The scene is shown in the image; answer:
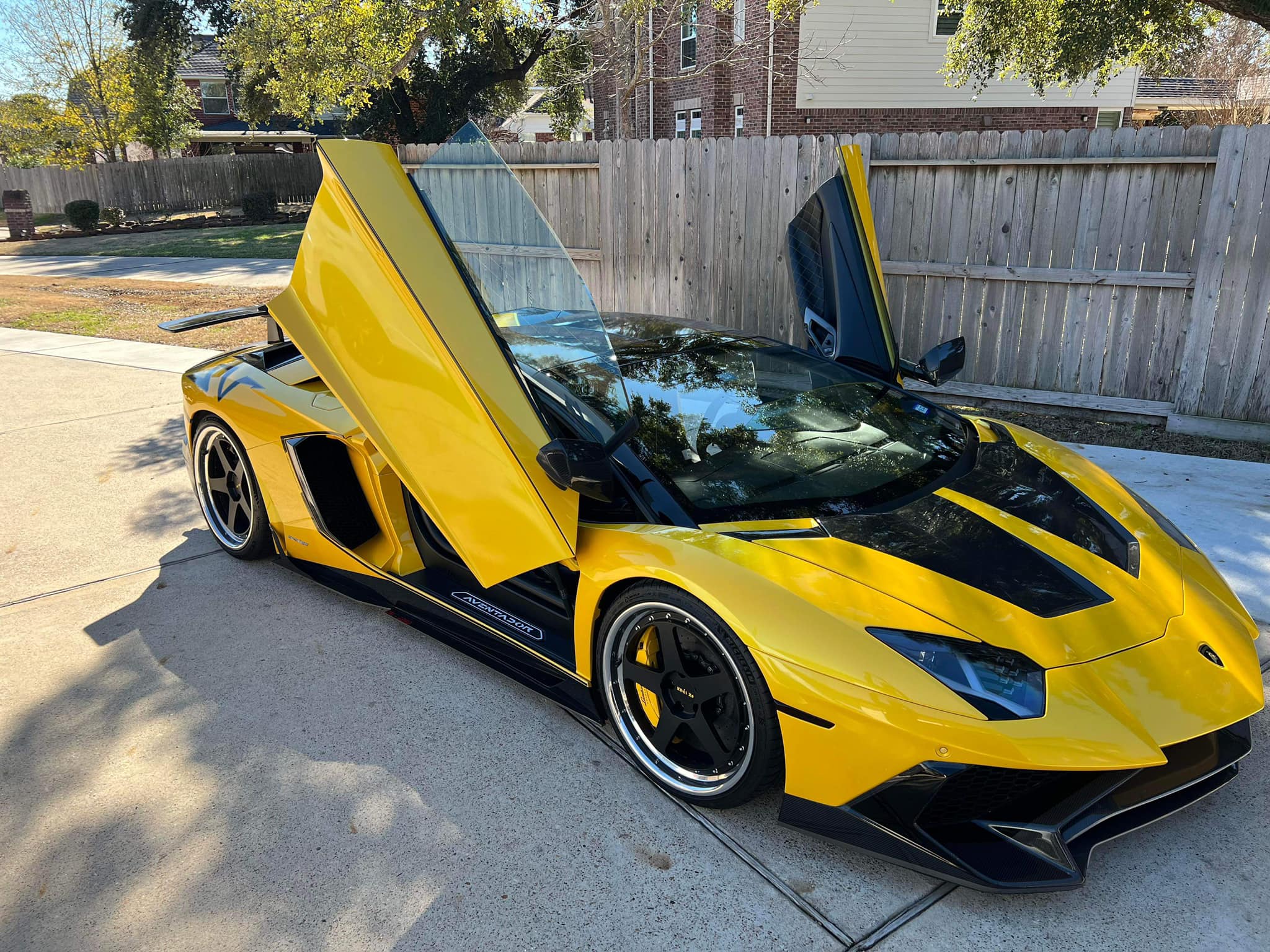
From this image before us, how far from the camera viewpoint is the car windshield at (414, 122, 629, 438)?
2730 millimetres

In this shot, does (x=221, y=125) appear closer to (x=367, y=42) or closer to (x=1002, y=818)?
(x=367, y=42)

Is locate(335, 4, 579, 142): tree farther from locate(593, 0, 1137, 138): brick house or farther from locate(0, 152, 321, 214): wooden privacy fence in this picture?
locate(0, 152, 321, 214): wooden privacy fence

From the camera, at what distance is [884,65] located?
18.2 m

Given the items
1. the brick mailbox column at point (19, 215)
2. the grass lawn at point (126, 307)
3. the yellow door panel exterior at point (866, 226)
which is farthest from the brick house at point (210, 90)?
the yellow door panel exterior at point (866, 226)

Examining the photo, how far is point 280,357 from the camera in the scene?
413 centimetres

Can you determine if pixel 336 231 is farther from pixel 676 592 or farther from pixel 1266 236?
pixel 1266 236

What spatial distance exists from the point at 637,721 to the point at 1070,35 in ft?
43.9

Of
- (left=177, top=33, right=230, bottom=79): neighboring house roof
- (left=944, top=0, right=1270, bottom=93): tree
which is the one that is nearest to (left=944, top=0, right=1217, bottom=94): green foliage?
(left=944, top=0, right=1270, bottom=93): tree

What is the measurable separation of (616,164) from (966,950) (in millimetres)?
7079

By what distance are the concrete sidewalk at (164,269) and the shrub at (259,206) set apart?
6.23 m

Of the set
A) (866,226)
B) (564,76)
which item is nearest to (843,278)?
(866,226)

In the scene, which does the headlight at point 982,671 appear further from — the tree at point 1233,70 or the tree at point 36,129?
the tree at point 36,129

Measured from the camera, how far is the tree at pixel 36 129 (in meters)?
30.1

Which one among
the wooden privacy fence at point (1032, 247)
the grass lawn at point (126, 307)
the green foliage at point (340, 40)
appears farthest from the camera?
the green foliage at point (340, 40)
